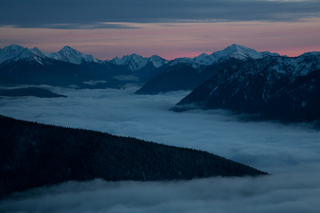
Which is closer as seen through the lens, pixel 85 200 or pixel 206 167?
pixel 85 200

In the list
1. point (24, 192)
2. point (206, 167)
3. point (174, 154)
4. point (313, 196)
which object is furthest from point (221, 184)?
point (24, 192)

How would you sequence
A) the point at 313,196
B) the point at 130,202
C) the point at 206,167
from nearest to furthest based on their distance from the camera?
the point at 130,202
the point at 313,196
the point at 206,167

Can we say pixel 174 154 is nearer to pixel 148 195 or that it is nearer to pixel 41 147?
pixel 148 195

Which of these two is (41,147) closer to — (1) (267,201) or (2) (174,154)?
(2) (174,154)

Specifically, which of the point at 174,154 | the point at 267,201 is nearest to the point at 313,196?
the point at 267,201

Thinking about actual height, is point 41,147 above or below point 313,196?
above

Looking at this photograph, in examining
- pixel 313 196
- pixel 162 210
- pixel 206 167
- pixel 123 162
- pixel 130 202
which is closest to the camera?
pixel 162 210

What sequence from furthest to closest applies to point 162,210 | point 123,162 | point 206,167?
point 206,167 < point 123,162 < point 162,210
